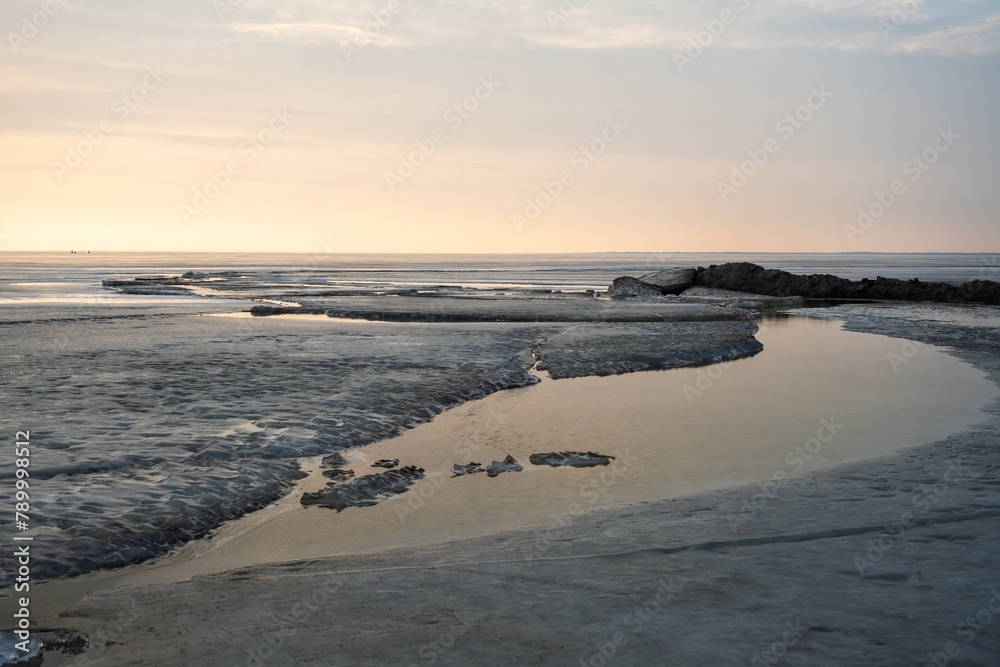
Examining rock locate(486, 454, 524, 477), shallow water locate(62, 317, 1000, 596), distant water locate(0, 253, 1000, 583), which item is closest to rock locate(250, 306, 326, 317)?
distant water locate(0, 253, 1000, 583)

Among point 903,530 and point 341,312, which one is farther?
point 341,312

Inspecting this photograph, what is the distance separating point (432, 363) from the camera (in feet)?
55.6

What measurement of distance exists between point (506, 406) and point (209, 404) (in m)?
4.45

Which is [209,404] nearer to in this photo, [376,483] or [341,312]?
[376,483]

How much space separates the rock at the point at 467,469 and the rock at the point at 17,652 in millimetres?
4694

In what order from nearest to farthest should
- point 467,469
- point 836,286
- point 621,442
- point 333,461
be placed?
1. point 467,469
2. point 333,461
3. point 621,442
4. point 836,286

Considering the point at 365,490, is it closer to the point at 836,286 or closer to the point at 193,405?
the point at 193,405

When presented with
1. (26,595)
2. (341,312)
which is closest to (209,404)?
(26,595)

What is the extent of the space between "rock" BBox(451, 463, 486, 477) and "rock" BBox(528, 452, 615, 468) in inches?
25.6

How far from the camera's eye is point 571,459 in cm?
940

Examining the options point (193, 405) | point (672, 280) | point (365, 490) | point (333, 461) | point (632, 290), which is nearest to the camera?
point (365, 490)

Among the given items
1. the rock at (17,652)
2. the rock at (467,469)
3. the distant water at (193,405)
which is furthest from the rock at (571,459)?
the rock at (17,652)

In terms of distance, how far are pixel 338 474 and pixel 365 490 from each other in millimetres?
691

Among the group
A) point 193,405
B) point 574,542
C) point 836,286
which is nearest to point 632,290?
point 836,286
